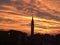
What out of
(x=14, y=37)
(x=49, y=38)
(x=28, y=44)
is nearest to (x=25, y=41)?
(x=28, y=44)

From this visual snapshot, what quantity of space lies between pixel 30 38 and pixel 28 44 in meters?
7.29

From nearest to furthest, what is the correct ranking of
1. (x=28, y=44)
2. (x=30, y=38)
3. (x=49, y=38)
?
1. (x=28, y=44)
2. (x=30, y=38)
3. (x=49, y=38)

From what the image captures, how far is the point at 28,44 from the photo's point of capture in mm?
81562

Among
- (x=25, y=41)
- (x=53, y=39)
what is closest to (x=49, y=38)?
(x=53, y=39)

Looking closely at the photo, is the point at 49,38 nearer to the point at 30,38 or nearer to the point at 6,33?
the point at 30,38

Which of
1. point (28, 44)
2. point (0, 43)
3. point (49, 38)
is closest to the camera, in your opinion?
point (0, 43)

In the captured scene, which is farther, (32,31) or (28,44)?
(32,31)

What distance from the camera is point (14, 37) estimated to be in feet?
252

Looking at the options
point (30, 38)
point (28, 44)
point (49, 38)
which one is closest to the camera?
point (28, 44)

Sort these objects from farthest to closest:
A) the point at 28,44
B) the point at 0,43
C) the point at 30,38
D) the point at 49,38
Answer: the point at 49,38, the point at 30,38, the point at 28,44, the point at 0,43

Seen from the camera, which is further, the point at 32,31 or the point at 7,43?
the point at 32,31

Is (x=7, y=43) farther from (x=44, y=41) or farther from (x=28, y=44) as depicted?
(x=44, y=41)

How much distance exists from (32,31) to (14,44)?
1934 cm

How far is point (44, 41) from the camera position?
292 feet
